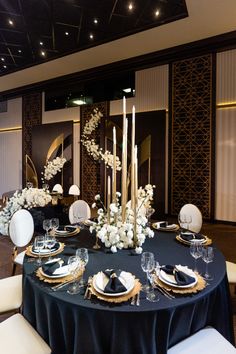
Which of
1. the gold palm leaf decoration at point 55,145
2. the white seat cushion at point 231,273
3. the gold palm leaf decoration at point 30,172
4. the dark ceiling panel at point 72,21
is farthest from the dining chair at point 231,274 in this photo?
the gold palm leaf decoration at point 30,172

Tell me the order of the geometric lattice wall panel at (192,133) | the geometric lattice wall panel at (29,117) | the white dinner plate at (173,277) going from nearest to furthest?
the white dinner plate at (173,277) → the geometric lattice wall panel at (192,133) → the geometric lattice wall panel at (29,117)

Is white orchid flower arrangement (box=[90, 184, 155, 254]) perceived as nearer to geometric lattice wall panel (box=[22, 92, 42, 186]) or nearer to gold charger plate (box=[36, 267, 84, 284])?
gold charger plate (box=[36, 267, 84, 284])

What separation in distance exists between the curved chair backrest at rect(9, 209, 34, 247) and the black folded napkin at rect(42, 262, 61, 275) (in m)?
1.26

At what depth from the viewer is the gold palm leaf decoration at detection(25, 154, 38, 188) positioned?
28.2 feet

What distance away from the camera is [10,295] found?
2.03m

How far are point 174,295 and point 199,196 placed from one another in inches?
174

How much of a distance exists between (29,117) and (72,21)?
4.94 metres

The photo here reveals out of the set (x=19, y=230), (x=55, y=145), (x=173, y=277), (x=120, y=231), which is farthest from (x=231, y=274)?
(x=55, y=145)

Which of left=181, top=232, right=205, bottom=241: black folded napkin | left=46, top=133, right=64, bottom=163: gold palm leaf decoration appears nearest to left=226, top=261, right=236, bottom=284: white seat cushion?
left=181, top=232, right=205, bottom=241: black folded napkin

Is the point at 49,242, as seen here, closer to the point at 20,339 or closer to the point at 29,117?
the point at 20,339

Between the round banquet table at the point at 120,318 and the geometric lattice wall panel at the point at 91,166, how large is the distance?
5.35 meters

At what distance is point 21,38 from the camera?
5.16 m

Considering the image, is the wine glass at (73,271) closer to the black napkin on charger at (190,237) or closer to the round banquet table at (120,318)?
the round banquet table at (120,318)

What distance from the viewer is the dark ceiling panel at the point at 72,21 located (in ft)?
13.1
